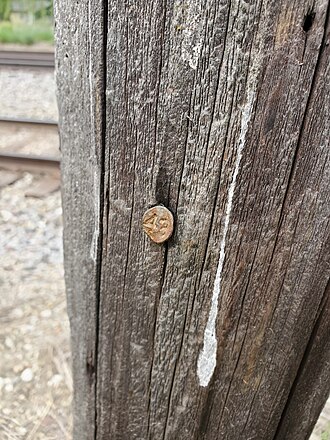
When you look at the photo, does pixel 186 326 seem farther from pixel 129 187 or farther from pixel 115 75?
pixel 115 75

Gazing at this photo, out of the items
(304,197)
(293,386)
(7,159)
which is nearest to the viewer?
(304,197)

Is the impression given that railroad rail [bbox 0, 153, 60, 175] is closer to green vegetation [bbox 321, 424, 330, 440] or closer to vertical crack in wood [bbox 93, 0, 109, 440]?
green vegetation [bbox 321, 424, 330, 440]

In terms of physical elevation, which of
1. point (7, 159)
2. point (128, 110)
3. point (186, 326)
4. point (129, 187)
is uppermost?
point (128, 110)

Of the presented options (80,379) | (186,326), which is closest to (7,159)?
(80,379)

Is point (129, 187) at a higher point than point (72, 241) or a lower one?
higher

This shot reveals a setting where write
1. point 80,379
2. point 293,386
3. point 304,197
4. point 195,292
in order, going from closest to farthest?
point 304,197 < point 195,292 < point 293,386 < point 80,379

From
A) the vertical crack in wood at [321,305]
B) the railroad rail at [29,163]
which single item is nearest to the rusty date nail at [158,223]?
the vertical crack in wood at [321,305]

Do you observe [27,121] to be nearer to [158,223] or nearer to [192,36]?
[158,223]

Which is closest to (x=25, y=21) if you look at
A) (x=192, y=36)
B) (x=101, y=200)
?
(x=101, y=200)
